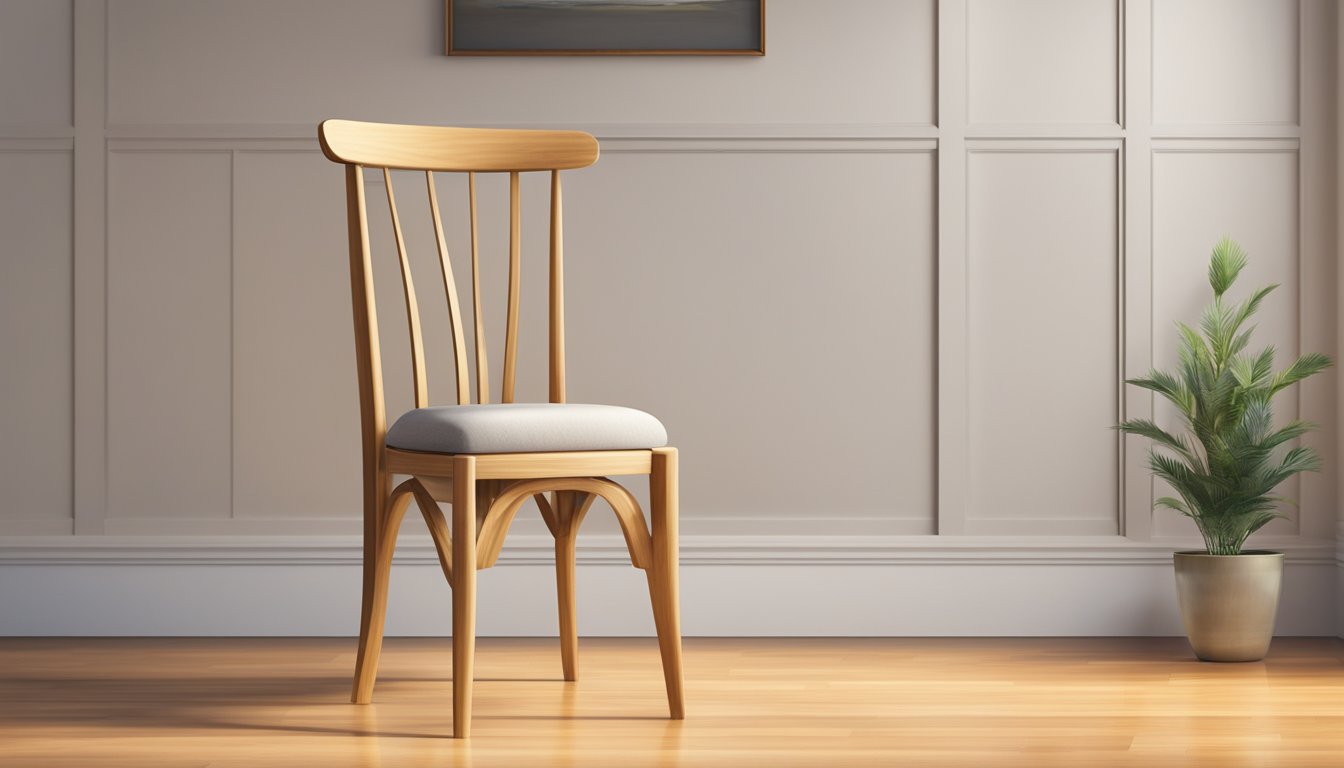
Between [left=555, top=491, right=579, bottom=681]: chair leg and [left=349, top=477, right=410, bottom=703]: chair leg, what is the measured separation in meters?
0.29

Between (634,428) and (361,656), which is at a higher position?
(634,428)

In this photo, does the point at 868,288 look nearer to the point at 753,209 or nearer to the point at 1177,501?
the point at 753,209

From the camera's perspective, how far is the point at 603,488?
191cm

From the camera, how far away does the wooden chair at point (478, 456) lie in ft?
5.90

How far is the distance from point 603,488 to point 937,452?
3.50 feet

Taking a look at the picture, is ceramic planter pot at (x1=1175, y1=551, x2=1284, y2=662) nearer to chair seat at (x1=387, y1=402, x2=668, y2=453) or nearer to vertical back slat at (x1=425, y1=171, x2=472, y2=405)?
chair seat at (x1=387, y1=402, x2=668, y2=453)

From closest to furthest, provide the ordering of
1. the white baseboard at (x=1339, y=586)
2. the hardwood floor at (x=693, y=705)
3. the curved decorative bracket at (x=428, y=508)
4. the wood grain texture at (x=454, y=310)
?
the hardwood floor at (x=693, y=705), the curved decorative bracket at (x=428, y=508), the wood grain texture at (x=454, y=310), the white baseboard at (x=1339, y=586)

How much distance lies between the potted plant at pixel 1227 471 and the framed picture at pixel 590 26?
1.13 m

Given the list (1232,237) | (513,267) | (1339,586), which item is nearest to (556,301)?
(513,267)

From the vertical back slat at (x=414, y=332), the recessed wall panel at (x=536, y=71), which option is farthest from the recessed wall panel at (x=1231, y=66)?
the vertical back slat at (x=414, y=332)

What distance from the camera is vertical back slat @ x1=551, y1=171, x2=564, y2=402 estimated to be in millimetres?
2217

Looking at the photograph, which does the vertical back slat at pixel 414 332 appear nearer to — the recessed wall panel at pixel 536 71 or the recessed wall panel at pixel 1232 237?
the recessed wall panel at pixel 536 71

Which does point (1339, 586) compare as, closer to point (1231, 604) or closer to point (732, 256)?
point (1231, 604)

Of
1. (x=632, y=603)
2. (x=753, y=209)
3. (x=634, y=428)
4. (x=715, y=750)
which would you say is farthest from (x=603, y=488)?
(x=753, y=209)
